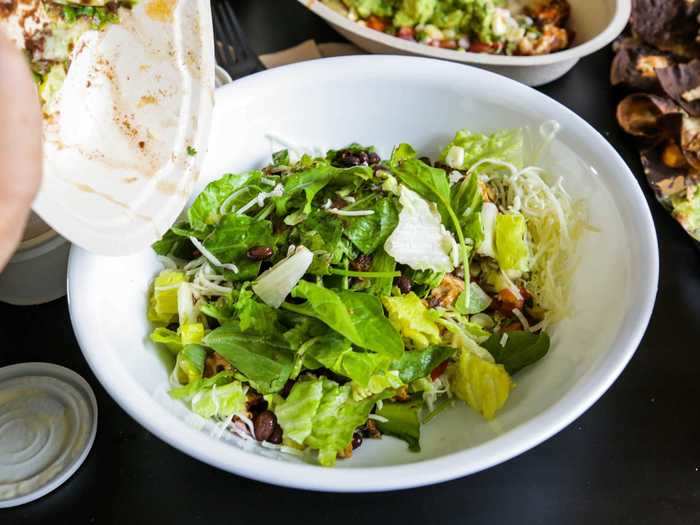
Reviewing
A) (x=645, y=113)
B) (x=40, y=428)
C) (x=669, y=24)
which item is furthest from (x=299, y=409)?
(x=669, y=24)

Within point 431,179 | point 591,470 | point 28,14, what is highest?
point 28,14

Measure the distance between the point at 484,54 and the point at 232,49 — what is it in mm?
706

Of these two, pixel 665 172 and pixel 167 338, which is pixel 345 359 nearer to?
pixel 167 338

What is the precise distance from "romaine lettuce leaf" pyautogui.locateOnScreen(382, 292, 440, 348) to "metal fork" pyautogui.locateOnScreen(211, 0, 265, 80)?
93 cm

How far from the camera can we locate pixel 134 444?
1.32 m

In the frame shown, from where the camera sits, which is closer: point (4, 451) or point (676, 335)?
point (4, 451)

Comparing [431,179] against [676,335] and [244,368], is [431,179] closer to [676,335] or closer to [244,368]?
[244,368]

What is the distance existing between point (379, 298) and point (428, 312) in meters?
0.09

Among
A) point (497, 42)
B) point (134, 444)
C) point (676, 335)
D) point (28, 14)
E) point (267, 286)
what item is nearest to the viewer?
point (28, 14)

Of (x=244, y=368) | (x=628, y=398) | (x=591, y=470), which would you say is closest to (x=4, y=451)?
(x=244, y=368)

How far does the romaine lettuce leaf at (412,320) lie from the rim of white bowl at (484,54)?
78 centimetres

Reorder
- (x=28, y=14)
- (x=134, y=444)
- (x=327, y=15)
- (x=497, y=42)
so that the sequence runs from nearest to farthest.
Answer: (x=28, y=14) < (x=134, y=444) < (x=327, y=15) < (x=497, y=42)

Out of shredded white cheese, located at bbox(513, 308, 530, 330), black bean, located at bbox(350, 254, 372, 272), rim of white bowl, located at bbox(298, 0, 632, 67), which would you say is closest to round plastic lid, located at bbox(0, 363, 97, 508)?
black bean, located at bbox(350, 254, 372, 272)

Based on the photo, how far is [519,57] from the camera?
1.76 metres
